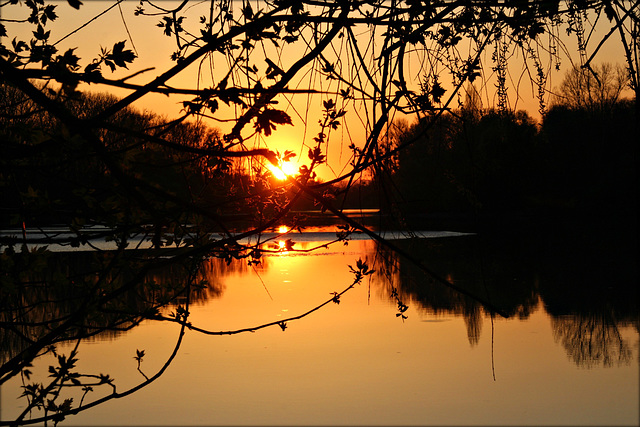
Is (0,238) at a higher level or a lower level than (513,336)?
higher

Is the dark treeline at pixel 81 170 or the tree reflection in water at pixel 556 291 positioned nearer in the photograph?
the dark treeline at pixel 81 170

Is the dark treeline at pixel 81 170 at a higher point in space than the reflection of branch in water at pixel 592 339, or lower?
higher

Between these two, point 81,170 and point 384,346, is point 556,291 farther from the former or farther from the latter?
point 81,170

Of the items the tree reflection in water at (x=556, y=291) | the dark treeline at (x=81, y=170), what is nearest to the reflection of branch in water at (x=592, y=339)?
the tree reflection in water at (x=556, y=291)

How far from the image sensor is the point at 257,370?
273 inches

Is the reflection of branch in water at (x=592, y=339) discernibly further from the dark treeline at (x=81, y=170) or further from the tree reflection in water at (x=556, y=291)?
the dark treeline at (x=81, y=170)

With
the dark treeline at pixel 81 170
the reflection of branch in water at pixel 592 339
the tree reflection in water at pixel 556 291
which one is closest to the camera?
the dark treeline at pixel 81 170

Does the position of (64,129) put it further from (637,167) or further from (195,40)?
(637,167)

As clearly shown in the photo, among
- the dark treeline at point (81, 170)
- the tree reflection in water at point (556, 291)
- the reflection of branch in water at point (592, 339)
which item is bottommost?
the reflection of branch in water at point (592, 339)

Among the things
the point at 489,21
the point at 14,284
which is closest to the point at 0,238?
the point at 14,284

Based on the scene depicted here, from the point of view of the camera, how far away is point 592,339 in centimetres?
823

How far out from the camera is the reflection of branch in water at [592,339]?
7211mm

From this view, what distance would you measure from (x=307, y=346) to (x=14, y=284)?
5.33 metres

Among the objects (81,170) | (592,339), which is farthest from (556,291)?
(81,170)
